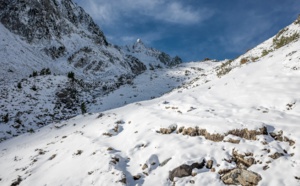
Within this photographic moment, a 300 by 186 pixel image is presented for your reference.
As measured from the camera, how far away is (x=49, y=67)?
60.1 meters

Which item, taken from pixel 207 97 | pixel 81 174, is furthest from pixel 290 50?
pixel 81 174

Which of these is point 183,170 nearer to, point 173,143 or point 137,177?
point 137,177

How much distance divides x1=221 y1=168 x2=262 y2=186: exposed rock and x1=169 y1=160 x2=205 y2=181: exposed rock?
1.04 metres

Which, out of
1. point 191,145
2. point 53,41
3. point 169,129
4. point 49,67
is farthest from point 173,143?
point 53,41

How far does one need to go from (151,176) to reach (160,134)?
3118 mm

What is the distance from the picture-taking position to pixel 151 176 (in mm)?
9516

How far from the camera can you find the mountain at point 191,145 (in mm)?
8742

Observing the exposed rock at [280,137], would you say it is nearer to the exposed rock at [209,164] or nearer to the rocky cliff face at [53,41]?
the exposed rock at [209,164]

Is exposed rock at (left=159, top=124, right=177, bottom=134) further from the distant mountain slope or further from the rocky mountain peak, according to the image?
the rocky mountain peak

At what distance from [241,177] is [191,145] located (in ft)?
9.19

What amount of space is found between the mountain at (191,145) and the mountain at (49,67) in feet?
34.0

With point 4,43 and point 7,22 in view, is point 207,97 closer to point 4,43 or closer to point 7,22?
point 4,43

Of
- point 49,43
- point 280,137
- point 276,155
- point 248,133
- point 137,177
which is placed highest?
point 49,43

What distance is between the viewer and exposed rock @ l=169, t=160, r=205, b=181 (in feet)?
29.7
